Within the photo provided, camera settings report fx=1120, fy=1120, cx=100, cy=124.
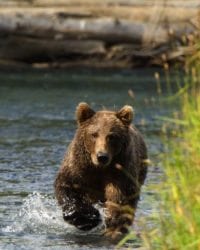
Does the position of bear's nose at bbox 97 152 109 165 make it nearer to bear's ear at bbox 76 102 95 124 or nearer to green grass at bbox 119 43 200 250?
bear's ear at bbox 76 102 95 124

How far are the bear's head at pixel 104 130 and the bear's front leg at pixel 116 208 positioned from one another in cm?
25

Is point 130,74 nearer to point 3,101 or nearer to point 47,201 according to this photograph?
point 3,101

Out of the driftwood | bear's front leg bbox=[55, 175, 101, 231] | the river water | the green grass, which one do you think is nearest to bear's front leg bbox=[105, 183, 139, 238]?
the river water

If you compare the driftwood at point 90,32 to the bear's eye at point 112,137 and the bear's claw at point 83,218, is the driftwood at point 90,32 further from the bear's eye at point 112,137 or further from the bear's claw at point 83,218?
the bear's eye at point 112,137

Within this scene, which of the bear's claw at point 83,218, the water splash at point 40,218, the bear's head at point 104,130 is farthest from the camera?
Result: the water splash at point 40,218

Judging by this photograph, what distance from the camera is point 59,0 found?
67.4 ft

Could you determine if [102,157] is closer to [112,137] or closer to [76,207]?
[112,137]

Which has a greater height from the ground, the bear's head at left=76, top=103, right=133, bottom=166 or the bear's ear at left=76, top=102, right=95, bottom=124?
the bear's ear at left=76, top=102, right=95, bottom=124

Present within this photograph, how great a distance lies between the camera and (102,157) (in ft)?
27.4

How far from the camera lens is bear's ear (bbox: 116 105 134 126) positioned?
8.73 metres

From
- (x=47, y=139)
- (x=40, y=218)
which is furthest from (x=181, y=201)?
(x=47, y=139)

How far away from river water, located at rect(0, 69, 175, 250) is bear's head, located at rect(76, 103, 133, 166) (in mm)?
335

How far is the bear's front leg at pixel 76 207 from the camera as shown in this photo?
28.7 ft

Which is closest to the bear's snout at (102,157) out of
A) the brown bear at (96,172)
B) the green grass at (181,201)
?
the brown bear at (96,172)
